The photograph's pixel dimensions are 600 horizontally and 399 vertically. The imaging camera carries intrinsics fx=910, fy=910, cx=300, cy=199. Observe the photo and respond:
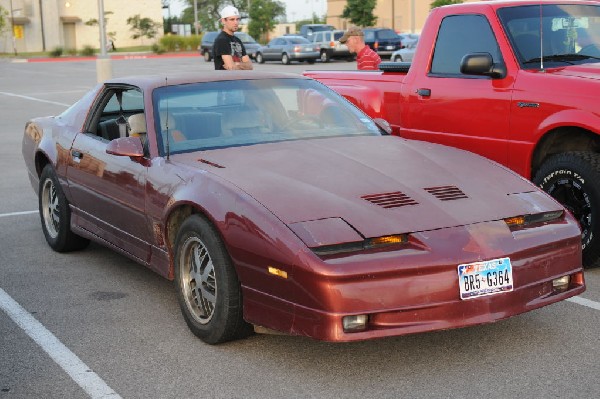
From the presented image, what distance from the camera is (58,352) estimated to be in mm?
4805

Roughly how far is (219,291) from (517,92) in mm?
3186

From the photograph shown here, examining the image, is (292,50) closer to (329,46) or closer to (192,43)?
(329,46)

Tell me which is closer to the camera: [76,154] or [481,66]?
[76,154]

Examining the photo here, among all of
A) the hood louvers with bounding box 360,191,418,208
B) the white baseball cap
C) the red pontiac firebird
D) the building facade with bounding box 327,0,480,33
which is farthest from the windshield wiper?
the building facade with bounding box 327,0,480,33

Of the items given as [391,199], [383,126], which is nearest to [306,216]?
[391,199]

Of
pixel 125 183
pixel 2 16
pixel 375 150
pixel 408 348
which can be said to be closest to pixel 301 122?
pixel 375 150

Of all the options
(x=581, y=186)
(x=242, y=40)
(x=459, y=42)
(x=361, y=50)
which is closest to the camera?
(x=581, y=186)

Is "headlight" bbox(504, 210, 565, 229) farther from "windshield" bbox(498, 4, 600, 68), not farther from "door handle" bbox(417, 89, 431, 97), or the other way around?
"door handle" bbox(417, 89, 431, 97)

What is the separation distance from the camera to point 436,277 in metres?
4.18

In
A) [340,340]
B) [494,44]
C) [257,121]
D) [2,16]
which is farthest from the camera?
[2,16]

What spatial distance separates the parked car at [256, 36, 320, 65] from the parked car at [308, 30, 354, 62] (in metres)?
0.32

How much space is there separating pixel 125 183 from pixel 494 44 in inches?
123

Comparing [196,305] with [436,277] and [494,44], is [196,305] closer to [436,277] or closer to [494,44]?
[436,277]

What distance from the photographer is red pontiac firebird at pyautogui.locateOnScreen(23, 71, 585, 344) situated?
4160 millimetres
